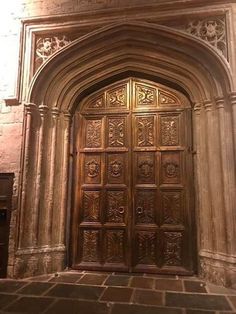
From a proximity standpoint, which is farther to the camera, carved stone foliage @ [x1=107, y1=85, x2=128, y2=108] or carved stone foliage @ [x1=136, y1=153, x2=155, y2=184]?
carved stone foliage @ [x1=107, y1=85, x2=128, y2=108]

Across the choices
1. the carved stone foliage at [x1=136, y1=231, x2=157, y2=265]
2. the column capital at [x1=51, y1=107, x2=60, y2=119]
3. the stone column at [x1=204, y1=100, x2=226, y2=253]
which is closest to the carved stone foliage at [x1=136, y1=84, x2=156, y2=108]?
the stone column at [x1=204, y1=100, x2=226, y2=253]

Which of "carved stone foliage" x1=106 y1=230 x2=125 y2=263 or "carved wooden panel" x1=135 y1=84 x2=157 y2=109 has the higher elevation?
"carved wooden panel" x1=135 y1=84 x2=157 y2=109

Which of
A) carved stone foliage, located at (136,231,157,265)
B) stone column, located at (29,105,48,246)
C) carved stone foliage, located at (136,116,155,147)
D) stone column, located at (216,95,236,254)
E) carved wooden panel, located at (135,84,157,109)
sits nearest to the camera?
stone column, located at (216,95,236,254)

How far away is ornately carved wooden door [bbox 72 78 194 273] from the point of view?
11.1ft

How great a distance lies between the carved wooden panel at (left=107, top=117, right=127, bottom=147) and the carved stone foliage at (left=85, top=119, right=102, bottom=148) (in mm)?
139

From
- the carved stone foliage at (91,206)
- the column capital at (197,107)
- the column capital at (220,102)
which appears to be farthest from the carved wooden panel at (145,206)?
the column capital at (220,102)

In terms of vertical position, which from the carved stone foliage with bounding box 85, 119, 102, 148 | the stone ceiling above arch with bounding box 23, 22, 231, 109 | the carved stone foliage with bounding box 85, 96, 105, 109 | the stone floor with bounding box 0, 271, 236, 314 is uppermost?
the stone ceiling above arch with bounding box 23, 22, 231, 109

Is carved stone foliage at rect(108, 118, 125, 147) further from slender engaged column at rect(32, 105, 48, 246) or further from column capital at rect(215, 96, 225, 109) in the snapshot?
column capital at rect(215, 96, 225, 109)

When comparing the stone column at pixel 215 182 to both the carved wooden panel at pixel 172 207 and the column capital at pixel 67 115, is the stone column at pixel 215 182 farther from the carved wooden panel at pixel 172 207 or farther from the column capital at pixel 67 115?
the column capital at pixel 67 115

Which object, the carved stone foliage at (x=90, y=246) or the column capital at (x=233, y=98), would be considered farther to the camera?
the carved stone foliage at (x=90, y=246)

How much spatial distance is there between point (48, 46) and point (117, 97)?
3.73ft

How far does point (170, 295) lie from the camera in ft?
8.46

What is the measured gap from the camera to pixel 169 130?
3588mm

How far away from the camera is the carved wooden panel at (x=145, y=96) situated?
371cm
